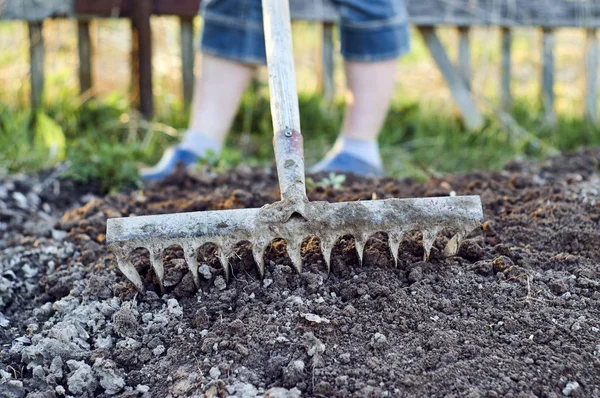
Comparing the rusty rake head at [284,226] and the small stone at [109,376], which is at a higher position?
the rusty rake head at [284,226]

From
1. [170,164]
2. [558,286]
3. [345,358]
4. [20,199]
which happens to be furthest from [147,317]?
[170,164]

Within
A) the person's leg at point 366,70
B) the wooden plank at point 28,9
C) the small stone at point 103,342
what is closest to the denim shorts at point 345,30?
the person's leg at point 366,70

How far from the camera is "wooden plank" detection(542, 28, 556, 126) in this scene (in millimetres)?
4574

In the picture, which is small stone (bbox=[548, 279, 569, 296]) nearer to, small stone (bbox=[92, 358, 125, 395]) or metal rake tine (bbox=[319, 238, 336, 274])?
metal rake tine (bbox=[319, 238, 336, 274])

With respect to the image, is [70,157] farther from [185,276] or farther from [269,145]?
[185,276]

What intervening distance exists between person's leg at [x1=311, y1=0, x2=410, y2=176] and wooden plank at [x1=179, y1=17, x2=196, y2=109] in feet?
4.63

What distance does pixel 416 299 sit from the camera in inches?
72.5

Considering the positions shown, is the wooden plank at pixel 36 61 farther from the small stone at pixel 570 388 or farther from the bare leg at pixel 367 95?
the small stone at pixel 570 388

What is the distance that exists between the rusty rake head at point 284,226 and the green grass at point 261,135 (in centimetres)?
143

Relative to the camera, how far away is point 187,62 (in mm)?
4441

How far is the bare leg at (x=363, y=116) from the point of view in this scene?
10.7ft

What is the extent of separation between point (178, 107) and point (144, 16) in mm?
566

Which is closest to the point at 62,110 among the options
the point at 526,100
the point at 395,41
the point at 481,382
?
the point at 395,41

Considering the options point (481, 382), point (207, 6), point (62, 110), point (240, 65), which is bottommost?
point (481, 382)
